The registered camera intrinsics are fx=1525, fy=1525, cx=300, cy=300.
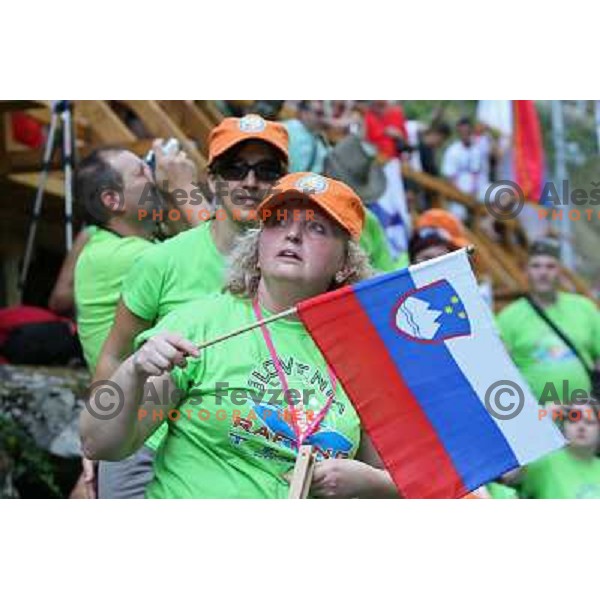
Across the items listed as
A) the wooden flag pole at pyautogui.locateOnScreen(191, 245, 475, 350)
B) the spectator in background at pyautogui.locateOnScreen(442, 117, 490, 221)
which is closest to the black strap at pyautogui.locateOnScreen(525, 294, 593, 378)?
the wooden flag pole at pyautogui.locateOnScreen(191, 245, 475, 350)

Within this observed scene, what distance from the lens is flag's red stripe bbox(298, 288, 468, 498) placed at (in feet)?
13.3

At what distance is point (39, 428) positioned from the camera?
6941 millimetres

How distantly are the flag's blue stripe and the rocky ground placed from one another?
9.16 feet

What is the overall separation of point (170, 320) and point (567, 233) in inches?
313

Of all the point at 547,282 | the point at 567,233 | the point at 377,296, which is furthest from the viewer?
the point at 567,233

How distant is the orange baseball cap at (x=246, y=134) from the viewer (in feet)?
16.1

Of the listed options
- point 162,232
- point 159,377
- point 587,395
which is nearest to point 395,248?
point 587,395

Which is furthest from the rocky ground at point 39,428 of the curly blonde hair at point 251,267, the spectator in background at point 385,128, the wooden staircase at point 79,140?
the spectator in background at point 385,128

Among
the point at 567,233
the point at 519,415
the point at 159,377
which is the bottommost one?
the point at 567,233

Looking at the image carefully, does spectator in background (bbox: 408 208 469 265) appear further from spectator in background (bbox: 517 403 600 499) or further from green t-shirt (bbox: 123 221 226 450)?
green t-shirt (bbox: 123 221 226 450)

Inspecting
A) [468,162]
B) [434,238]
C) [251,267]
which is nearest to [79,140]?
[434,238]

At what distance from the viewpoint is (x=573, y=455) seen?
6586mm

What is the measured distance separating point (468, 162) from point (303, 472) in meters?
8.06

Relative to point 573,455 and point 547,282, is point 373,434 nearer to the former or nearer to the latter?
point 573,455
